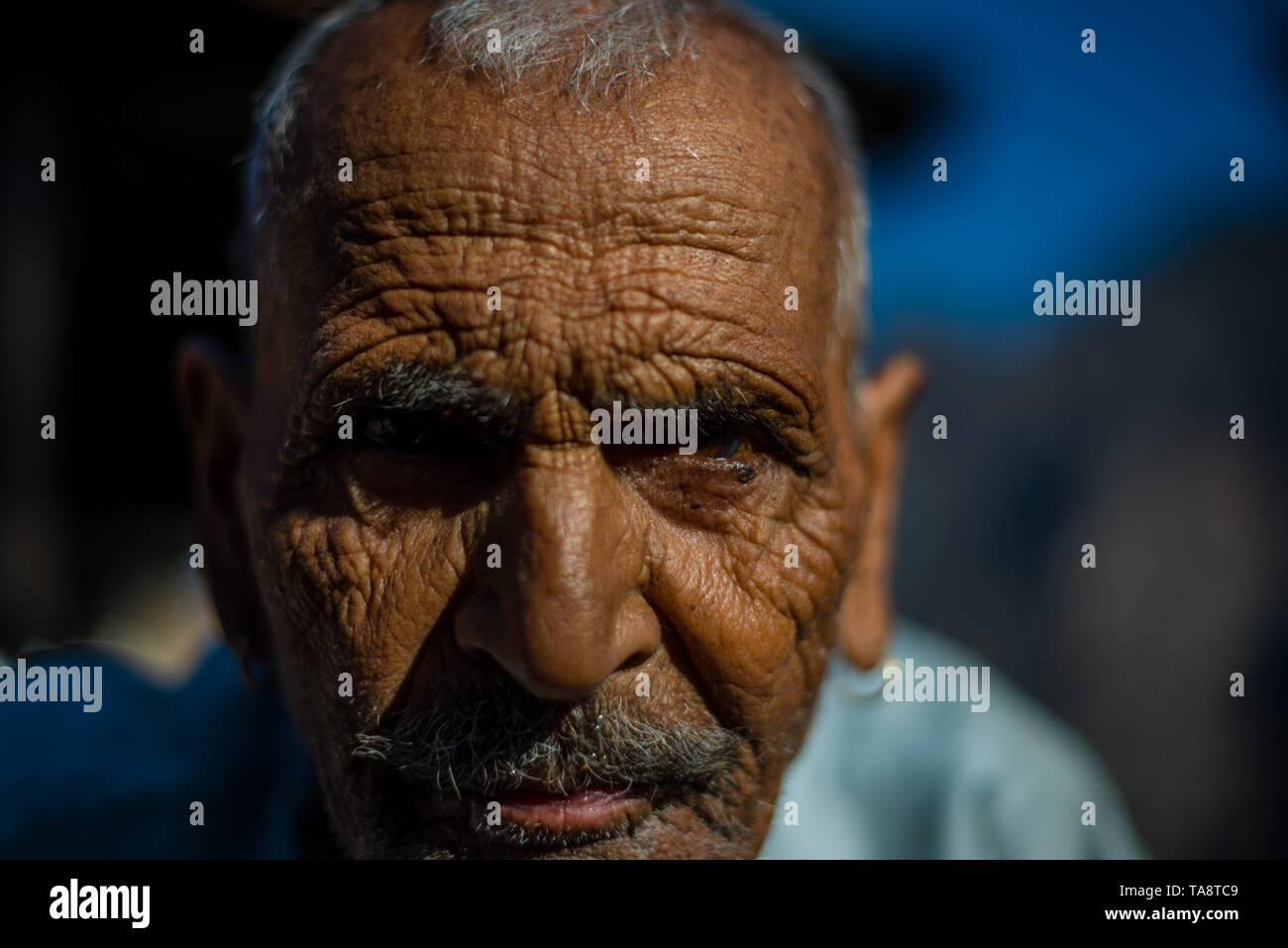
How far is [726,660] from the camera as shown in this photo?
72.9 inches

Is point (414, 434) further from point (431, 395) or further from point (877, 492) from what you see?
point (877, 492)

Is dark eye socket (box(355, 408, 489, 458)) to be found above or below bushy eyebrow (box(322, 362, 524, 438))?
below

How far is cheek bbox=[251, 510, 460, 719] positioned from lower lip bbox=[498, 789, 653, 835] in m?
0.32

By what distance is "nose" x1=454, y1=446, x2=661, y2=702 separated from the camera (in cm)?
162

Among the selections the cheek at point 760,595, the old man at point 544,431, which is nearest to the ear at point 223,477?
the old man at point 544,431

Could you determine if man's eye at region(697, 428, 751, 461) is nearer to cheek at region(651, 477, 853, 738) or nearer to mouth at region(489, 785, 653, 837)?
cheek at region(651, 477, 853, 738)

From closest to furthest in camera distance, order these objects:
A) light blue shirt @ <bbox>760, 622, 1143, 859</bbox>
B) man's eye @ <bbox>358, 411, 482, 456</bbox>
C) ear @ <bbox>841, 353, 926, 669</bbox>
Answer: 1. man's eye @ <bbox>358, 411, 482, 456</bbox>
2. ear @ <bbox>841, 353, 926, 669</bbox>
3. light blue shirt @ <bbox>760, 622, 1143, 859</bbox>

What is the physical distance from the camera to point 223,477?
7.64ft

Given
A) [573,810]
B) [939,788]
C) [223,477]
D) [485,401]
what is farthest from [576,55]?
[939,788]

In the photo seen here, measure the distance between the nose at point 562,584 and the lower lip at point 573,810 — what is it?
0.25 metres

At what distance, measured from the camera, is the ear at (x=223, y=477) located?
227cm

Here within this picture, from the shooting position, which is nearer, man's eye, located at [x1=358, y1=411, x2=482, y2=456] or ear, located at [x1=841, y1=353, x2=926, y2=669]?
man's eye, located at [x1=358, y1=411, x2=482, y2=456]

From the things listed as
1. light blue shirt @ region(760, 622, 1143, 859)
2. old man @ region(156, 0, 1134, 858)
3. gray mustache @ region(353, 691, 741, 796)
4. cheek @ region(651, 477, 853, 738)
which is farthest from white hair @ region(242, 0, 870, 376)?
light blue shirt @ region(760, 622, 1143, 859)

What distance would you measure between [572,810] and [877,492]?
4.03 feet
